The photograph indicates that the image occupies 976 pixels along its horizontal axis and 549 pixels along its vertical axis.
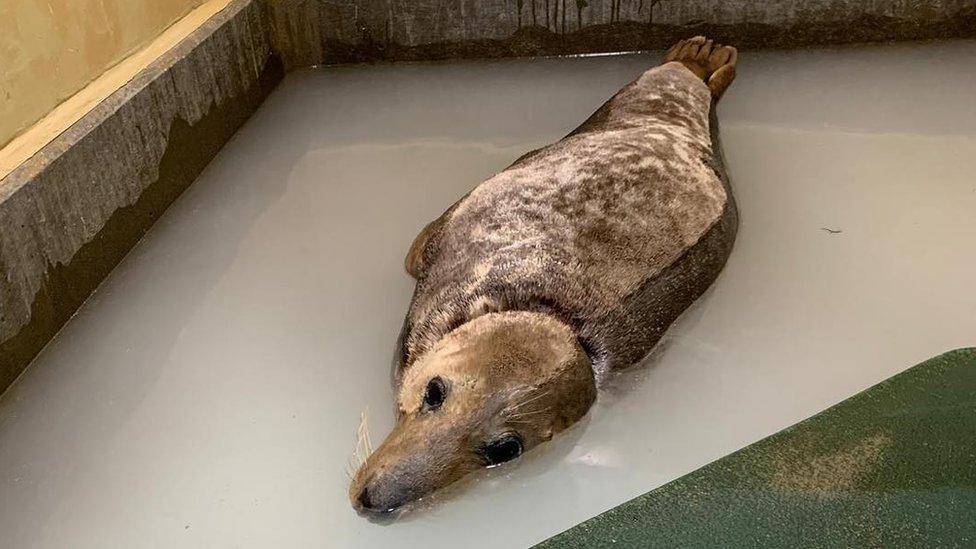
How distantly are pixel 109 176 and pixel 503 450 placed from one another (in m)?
1.59

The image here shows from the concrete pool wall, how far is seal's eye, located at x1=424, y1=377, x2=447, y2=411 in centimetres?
118

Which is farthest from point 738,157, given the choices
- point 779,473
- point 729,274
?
point 779,473

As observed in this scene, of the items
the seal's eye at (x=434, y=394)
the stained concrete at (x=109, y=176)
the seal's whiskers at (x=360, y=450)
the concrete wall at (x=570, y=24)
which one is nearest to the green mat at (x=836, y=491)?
the seal's eye at (x=434, y=394)

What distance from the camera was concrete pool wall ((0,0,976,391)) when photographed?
2.31 meters

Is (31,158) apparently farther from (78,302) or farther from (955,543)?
(955,543)

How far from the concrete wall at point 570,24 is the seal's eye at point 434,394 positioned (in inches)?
96.2

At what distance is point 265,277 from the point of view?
8.71 feet

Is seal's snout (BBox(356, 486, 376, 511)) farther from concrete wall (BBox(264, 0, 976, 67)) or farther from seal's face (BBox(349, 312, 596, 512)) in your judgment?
concrete wall (BBox(264, 0, 976, 67))

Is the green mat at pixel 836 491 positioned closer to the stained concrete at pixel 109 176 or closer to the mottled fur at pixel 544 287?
the mottled fur at pixel 544 287

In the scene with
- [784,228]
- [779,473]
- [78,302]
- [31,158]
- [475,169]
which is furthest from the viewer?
[475,169]

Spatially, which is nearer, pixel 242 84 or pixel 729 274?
pixel 729 274

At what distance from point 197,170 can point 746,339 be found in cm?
209

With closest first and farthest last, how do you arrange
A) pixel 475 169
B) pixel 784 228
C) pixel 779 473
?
pixel 779 473 < pixel 784 228 < pixel 475 169

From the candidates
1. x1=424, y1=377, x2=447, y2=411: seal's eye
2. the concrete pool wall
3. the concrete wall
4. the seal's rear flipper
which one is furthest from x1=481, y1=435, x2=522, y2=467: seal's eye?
the concrete wall
